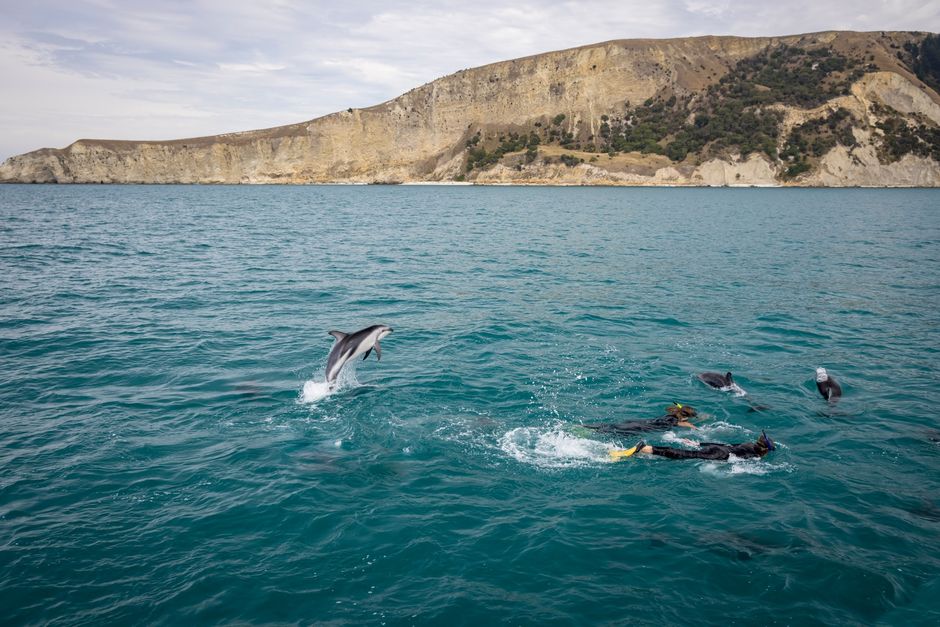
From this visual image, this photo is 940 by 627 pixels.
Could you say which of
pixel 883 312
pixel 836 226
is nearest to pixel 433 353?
pixel 883 312

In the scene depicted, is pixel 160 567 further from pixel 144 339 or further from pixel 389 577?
pixel 144 339

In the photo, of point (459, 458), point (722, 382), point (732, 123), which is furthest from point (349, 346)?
point (732, 123)

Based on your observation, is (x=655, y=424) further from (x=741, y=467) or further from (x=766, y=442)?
(x=766, y=442)

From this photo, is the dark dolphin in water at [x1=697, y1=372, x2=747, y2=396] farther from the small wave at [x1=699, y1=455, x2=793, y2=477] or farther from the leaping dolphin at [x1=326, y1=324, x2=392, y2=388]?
the leaping dolphin at [x1=326, y1=324, x2=392, y2=388]

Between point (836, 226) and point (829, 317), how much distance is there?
4297 centimetres

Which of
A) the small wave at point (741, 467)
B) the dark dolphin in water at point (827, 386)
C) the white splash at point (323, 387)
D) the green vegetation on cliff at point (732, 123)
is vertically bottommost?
the small wave at point (741, 467)

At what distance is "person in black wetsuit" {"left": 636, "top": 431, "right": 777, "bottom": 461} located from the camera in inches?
510

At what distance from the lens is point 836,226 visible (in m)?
60.4

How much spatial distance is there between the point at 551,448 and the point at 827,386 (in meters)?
9.49

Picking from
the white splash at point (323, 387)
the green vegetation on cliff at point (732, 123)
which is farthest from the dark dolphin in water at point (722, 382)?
the green vegetation on cliff at point (732, 123)

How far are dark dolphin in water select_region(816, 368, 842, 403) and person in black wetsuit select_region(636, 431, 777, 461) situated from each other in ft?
15.3

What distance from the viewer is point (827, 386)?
16891 mm

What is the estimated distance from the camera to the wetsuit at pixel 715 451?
13.0 m

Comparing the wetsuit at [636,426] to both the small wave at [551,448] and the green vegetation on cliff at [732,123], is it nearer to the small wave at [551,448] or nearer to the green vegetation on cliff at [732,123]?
the small wave at [551,448]
